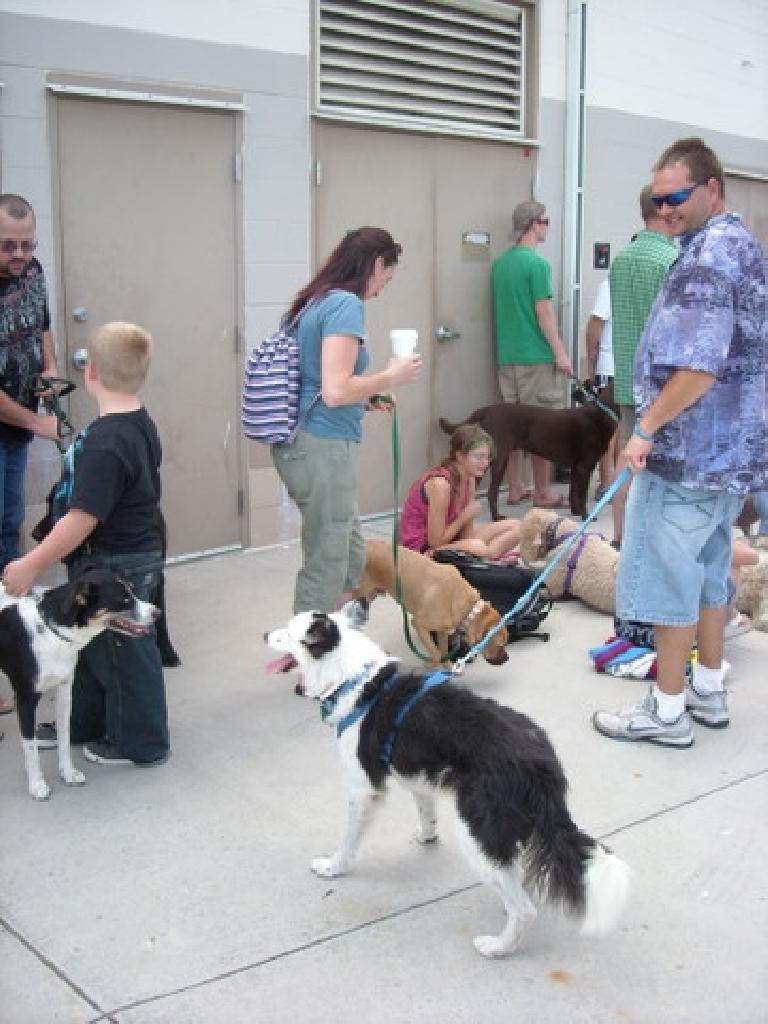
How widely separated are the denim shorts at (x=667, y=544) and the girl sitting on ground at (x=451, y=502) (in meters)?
1.41

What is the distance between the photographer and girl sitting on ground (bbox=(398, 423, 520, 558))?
5.55 m

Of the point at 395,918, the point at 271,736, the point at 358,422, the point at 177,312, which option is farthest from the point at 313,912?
the point at 177,312

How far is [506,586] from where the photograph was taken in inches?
207

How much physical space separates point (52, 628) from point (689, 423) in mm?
2205

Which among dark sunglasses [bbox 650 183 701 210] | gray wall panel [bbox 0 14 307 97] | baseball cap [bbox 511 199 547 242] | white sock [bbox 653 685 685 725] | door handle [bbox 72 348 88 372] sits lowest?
white sock [bbox 653 685 685 725]

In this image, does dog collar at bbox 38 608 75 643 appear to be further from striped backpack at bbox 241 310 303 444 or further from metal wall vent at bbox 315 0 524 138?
metal wall vent at bbox 315 0 524 138

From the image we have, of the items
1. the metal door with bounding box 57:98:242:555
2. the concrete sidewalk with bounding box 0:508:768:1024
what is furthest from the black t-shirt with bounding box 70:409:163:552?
the metal door with bounding box 57:98:242:555

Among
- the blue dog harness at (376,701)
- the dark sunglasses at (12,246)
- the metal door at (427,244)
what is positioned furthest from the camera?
the metal door at (427,244)

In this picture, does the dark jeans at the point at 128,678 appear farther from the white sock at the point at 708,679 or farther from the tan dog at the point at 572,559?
the tan dog at the point at 572,559

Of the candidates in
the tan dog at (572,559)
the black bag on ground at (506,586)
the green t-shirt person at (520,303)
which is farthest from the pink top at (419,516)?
the green t-shirt person at (520,303)

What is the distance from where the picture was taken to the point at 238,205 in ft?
20.9

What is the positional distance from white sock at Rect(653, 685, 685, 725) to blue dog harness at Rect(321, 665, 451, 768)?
1296 mm

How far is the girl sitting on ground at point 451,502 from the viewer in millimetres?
5555

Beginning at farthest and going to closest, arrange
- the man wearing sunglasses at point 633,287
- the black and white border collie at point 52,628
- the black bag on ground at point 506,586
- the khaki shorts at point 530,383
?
the khaki shorts at point 530,383, the man wearing sunglasses at point 633,287, the black bag on ground at point 506,586, the black and white border collie at point 52,628
